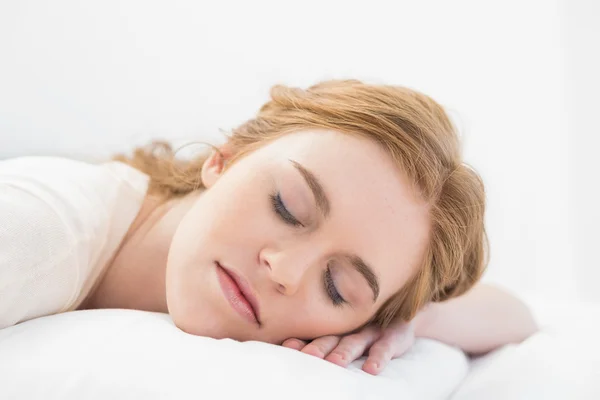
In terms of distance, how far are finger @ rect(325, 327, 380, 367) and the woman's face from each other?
0.03 metres

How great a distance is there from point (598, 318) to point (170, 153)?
45.2 inches

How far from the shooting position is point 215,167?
122 centimetres

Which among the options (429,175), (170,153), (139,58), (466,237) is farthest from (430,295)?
(139,58)

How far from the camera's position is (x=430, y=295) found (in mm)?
1201

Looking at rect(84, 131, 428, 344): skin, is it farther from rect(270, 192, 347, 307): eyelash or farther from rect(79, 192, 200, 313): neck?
rect(79, 192, 200, 313): neck

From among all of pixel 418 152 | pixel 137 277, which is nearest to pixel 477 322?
pixel 418 152

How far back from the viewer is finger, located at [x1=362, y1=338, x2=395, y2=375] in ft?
3.07

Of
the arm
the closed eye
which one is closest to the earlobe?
the closed eye

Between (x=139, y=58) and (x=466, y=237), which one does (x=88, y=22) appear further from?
(x=466, y=237)

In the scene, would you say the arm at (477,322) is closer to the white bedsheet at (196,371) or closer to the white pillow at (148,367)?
the white bedsheet at (196,371)

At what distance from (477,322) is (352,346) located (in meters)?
0.47

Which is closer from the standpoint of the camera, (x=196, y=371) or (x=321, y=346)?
(x=196, y=371)

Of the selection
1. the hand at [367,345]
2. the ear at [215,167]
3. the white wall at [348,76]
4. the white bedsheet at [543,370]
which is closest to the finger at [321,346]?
the hand at [367,345]

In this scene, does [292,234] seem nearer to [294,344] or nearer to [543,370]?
[294,344]
